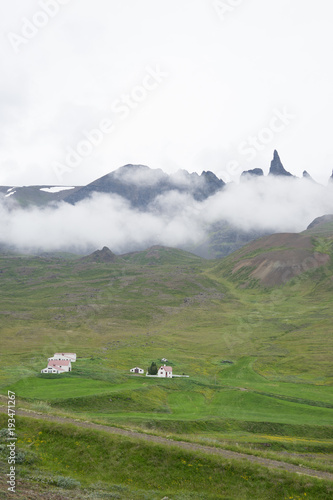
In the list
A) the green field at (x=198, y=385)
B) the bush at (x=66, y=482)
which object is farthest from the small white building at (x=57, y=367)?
the bush at (x=66, y=482)

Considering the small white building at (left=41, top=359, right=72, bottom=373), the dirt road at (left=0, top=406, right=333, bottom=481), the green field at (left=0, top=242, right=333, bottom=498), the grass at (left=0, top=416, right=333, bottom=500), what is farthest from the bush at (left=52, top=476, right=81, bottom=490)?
the small white building at (left=41, top=359, right=72, bottom=373)

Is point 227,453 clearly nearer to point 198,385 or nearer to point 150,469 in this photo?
point 150,469


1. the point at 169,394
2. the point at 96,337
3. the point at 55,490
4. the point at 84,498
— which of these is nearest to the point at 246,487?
the point at 84,498

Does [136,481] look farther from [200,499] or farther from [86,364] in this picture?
[86,364]

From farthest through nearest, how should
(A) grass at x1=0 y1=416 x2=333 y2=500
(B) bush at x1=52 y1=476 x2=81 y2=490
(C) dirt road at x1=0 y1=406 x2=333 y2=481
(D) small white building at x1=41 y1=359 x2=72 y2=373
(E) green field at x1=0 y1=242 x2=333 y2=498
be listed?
(D) small white building at x1=41 y1=359 x2=72 y2=373
(E) green field at x1=0 y1=242 x2=333 y2=498
(C) dirt road at x1=0 y1=406 x2=333 y2=481
(A) grass at x1=0 y1=416 x2=333 y2=500
(B) bush at x1=52 y1=476 x2=81 y2=490

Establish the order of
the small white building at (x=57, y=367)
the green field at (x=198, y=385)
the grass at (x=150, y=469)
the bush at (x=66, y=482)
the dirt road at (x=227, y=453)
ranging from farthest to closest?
the small white building at (x=57, y=367), the green field at (x=198, y=385), the dirt road at (x=227, y=453), the grass at (x=150, y=469), the bush at (x=66, y=482)

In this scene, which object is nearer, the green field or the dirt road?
the dirt road

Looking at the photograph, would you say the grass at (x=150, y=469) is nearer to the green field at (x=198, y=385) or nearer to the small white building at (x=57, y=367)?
the green field at (x=198, y=385)

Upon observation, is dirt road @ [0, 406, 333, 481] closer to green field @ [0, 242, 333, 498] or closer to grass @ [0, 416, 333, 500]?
green field @ [0, 242, 333, 498]

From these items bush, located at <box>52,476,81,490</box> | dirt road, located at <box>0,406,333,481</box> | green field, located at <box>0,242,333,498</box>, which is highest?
bush, located at <box>52,476,81,490</box>

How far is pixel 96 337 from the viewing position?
169 metres

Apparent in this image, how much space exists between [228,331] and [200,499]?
16924 cm

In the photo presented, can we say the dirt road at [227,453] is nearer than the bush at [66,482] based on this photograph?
No

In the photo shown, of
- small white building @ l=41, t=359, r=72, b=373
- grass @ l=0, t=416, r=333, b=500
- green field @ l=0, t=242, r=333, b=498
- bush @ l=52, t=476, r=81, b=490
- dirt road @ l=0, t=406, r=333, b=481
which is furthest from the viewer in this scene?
small white building @ l=41, t=359, r=72, b=373
